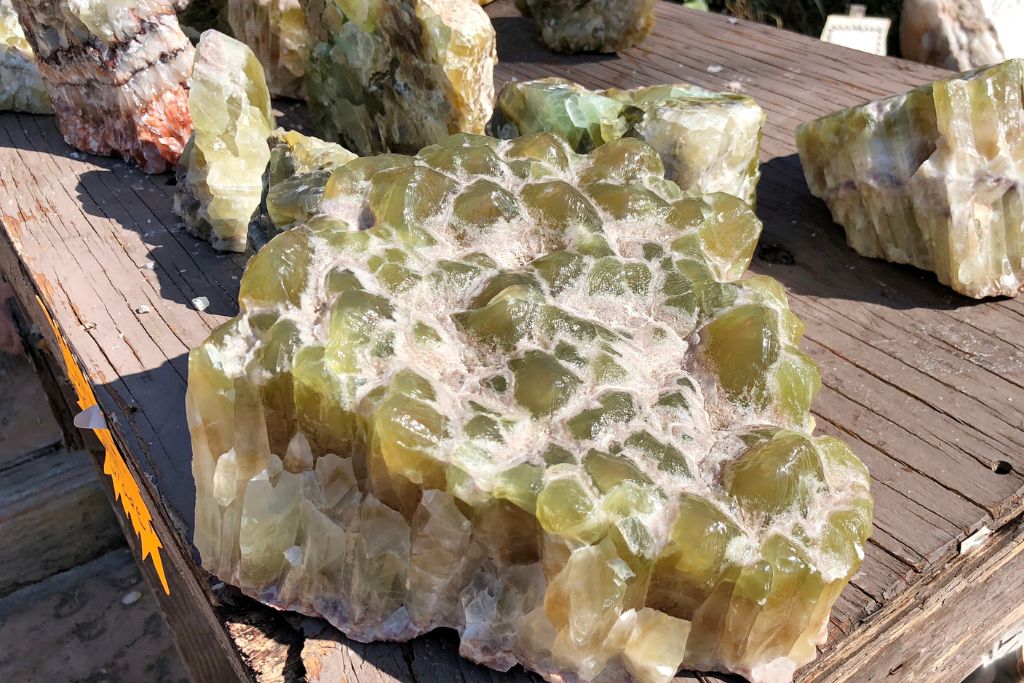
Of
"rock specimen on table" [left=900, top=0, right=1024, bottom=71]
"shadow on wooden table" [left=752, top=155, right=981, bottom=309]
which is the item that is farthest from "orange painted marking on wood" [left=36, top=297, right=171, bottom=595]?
"rock specimen on table" [left=900, top=0, right=1024, bottom=71]

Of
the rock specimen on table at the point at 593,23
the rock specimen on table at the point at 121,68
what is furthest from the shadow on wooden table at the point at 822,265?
the rock specimen on table at the point at 121,68

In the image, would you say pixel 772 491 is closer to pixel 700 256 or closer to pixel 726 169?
pixel 700 256

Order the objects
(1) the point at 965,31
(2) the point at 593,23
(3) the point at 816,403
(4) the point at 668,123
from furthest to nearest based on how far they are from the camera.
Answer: (1) the point at 965,31, (2) the point at 593,23, (4) the point at 668,123, (3) the point at 816,403

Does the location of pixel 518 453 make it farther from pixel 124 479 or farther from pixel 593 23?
pixel 593 23

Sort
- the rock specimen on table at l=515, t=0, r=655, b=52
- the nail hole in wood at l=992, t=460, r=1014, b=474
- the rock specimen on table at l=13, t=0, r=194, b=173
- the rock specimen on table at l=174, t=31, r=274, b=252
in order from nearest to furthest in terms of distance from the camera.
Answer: the nail hole in wood at l=992, t=460, r=1014, b=474 < the rock specimen on table at l=174, t=31, r=274, b=252 < the rock specimen on table at l=13, t=0, r=194, b=173 < the rock specimen on table at l=515, t=0, r=655, b=52

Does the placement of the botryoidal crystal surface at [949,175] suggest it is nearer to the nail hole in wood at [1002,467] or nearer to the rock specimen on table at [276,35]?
the nail hole in wood at [1002,467]

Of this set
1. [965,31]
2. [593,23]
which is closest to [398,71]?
[593,23]

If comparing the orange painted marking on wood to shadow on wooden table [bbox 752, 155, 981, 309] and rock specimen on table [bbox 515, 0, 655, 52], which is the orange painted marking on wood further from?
rock specimen on table [bbox 515, 0, 655, 52]
